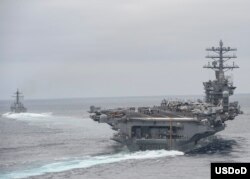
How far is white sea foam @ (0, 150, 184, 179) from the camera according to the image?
126ft

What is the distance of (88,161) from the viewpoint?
43656 mm

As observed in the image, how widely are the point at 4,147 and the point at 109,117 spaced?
15.1 metres

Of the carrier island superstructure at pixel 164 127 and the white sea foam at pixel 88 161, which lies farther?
the carrier island superstructure at pixel 164 127

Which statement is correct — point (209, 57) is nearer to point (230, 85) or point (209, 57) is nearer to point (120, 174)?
point (230, 85)

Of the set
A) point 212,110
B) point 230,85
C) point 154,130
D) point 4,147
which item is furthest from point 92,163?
point 230,85

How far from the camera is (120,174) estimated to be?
3809cm

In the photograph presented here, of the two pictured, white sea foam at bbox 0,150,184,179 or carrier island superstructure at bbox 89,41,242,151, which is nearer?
white sea foam at bbox 0,150,184,179

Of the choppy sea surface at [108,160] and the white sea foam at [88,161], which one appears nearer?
the choppy sea surface at [108,160]

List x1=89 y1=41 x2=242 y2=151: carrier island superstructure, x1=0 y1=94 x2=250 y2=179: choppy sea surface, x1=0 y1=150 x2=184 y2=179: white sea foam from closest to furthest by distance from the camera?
x1=0 y1=94 x2=250 y2=179: choppy sea surface → x1=0 y1=150 x2=184 y2=179: white sea foam → x1=89 y1=41 x2=242 y2=151: carrier island superstructure

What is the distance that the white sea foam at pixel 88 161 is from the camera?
38.4 m

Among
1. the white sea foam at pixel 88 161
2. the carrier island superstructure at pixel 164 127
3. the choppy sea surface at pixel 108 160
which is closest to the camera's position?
the choppy sea surface at pixel 108 160

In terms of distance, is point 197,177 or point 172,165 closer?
point 197,177

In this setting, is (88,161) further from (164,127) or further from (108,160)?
(164,127)

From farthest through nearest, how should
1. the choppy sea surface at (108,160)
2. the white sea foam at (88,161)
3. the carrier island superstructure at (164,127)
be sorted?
the carrier island superstructure at (164,127)
the white sea foam at (88,161)
the choppy sea surface at (108,160)
